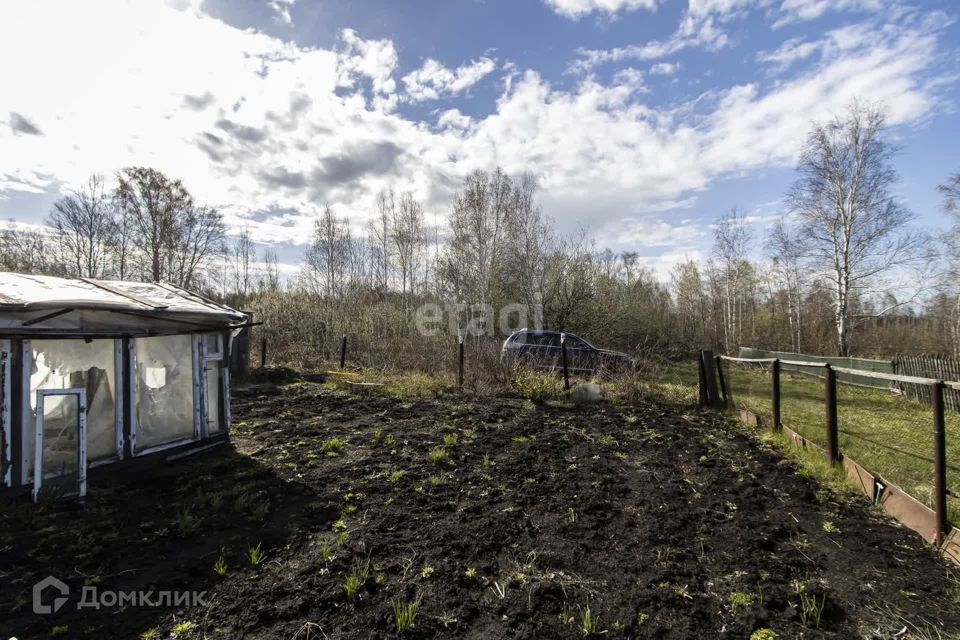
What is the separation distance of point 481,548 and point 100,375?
4.45 m

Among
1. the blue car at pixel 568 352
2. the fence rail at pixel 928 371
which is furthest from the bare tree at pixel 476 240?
the fence rail at pixel 928 371

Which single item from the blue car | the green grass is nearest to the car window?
the blue car

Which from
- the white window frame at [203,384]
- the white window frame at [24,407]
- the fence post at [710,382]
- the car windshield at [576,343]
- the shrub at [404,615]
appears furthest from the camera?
the car windshield at [576,343]

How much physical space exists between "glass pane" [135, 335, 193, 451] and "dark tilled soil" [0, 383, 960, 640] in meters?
0.43

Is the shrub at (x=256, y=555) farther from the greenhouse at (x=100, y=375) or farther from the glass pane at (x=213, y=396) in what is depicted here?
the glass pane at (x=213, y=396)

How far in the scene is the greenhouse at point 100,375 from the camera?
12.5 feet

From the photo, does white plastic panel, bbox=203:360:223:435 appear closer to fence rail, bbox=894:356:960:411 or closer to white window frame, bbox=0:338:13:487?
white window frame, bbox=0:338:13:487

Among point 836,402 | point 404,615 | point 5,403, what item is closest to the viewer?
point 404,615

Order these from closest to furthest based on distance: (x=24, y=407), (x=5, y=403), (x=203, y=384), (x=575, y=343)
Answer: (x=5, y=403)
(x=24, y=407)
(x=203, y=384)
(x=575, y=343)

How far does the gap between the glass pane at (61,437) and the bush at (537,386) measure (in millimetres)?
6990

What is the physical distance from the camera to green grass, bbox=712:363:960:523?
4262 mm

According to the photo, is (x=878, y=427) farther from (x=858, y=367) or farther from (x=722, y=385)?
(x=858, y=367)

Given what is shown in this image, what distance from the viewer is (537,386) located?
358 inches

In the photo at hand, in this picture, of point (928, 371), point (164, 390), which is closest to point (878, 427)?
point (928, 371)
